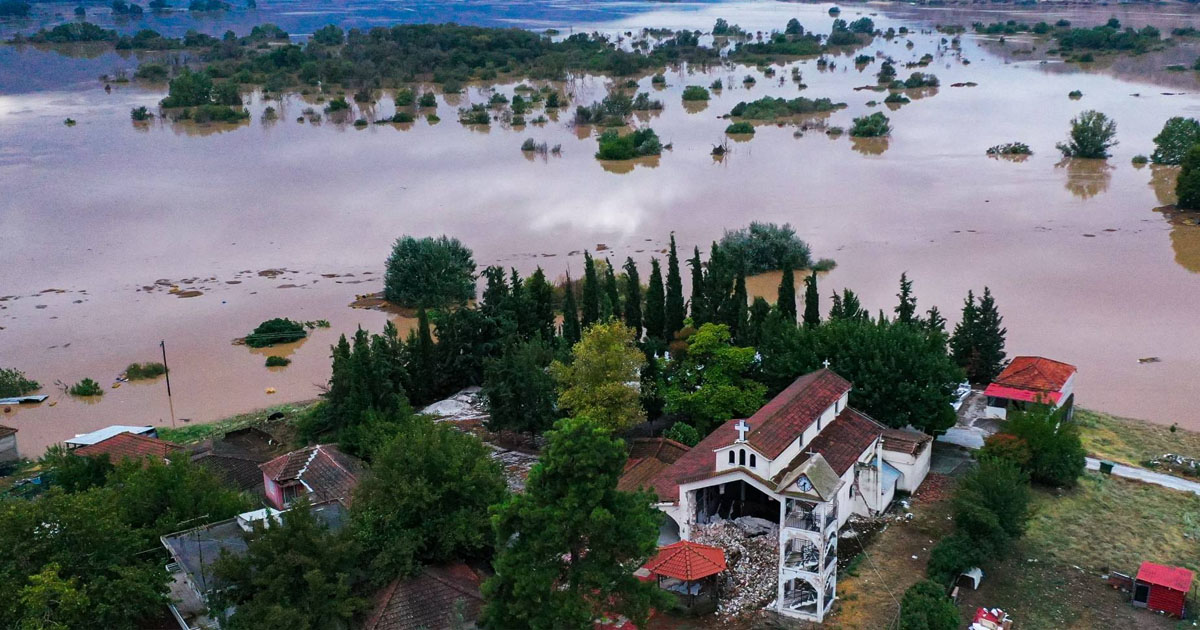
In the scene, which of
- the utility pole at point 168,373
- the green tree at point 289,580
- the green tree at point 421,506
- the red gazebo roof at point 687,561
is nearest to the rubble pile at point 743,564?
the red gazebo roof at point 687,561

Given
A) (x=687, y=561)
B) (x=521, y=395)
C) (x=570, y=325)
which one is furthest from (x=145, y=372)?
(x=687, y=561)

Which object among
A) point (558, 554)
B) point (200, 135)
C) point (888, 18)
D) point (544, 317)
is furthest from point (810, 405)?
point (888, 18)

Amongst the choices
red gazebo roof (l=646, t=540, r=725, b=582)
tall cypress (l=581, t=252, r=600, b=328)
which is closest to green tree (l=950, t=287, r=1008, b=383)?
tall cypress (l=581, t=252, r=600, b=328)

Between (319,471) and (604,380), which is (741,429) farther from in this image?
(319,471)

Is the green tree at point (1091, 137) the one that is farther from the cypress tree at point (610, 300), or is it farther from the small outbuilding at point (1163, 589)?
the small outbuilding at point (1163, 589)

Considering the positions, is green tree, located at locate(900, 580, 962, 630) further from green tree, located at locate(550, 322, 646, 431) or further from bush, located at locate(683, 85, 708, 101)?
bush, located at locate(683, 85, 708, 101)

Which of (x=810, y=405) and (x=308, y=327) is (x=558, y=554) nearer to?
(x=810, y=405)
